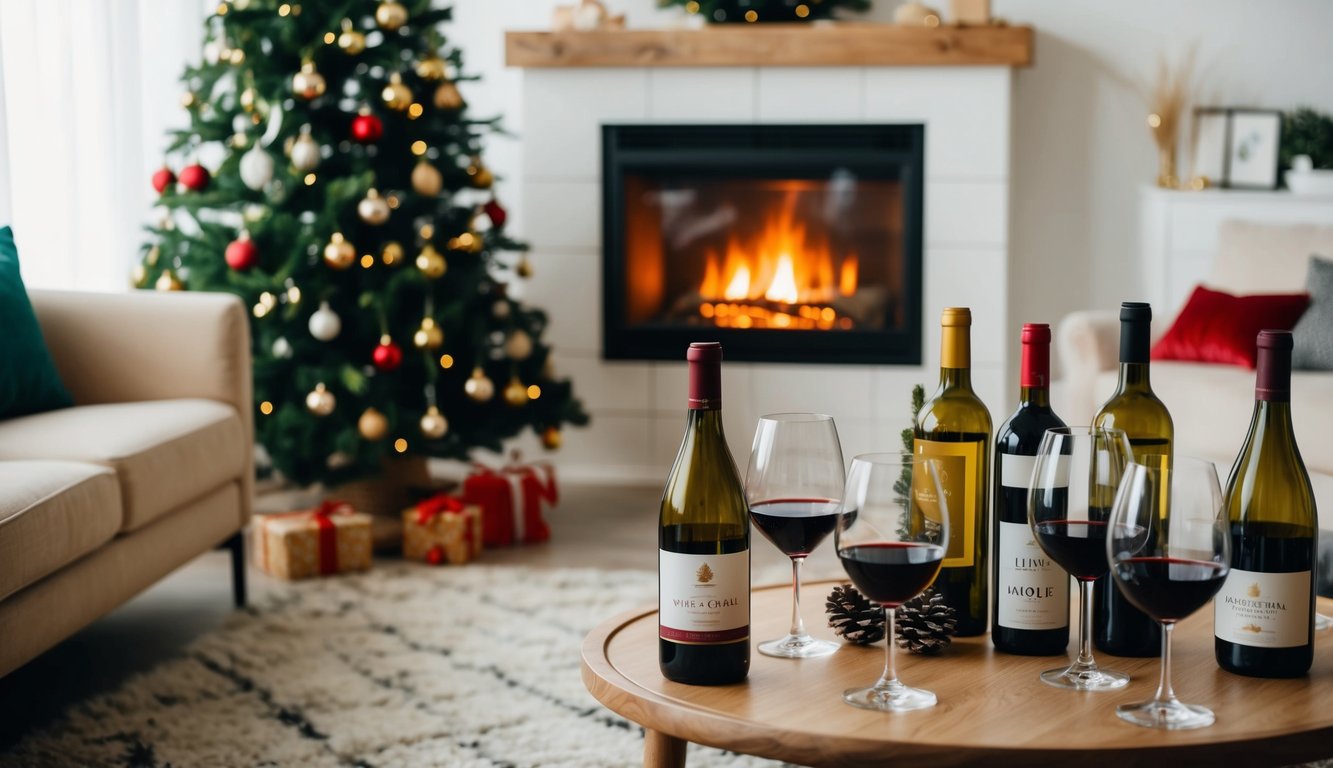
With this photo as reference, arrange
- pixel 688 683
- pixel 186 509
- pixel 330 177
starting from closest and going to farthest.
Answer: pixel 688 683 < pixel 186 509 < pixel 330 177

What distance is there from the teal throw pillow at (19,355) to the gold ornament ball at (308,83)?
2.88ft

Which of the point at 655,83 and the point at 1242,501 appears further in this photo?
the point at 655,83

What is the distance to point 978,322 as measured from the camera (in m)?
4.20

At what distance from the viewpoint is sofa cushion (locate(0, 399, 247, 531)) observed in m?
2.36

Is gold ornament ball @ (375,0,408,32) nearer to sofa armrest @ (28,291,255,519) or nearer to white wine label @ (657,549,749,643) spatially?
sofa armrest @ (28,291,255,519)

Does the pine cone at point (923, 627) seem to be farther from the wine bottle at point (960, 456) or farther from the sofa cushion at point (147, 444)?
the sofa cushion at point (147, 444)

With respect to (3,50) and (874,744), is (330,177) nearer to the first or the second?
(3,50)

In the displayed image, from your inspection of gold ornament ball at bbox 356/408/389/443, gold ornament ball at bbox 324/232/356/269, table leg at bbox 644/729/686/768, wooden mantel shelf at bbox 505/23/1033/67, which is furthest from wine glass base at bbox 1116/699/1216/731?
wooden mantel shelf at bbox 505/23/1033/67

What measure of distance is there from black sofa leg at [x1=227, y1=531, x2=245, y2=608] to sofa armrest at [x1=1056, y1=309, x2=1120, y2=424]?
2086 mm

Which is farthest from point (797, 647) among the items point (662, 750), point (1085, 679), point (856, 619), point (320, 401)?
point (320, 401)

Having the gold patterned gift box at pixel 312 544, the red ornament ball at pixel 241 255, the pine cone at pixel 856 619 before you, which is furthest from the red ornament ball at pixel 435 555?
the pine cone at pixel 856 619

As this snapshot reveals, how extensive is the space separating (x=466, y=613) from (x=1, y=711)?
0.94m

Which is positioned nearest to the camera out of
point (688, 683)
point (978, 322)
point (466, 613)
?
point (688, 683)

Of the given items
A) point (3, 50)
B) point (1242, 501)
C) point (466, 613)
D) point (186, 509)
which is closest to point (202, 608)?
point (186, 509)
